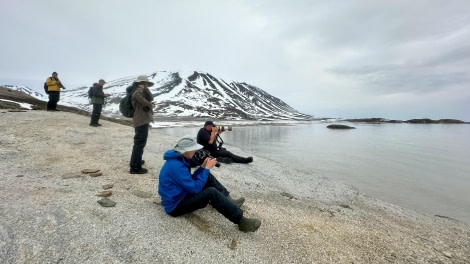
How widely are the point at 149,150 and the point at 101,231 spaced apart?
373 inches

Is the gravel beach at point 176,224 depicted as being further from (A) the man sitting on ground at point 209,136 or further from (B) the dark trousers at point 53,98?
(B) the dark trousers at point 53,98

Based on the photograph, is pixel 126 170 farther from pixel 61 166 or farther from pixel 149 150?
pixel 149 150

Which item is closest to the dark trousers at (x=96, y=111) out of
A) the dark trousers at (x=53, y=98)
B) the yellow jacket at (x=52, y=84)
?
the yellow jacket at (x=52, y=84)

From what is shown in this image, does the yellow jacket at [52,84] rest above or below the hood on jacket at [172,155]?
above

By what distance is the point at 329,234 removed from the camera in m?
6.74

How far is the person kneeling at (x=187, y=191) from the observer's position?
19.4 feet

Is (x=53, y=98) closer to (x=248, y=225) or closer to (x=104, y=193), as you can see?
(x=104, y=193)

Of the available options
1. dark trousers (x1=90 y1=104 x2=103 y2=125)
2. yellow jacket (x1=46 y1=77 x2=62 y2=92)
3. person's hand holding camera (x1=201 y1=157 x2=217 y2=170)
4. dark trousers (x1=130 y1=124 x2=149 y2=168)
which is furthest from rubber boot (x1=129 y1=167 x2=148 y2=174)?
yellow jacket (x1=46 y1=77 x2=62 y2=92)

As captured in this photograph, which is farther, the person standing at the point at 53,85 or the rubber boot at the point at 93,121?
the rubber boot at the point at 93,121

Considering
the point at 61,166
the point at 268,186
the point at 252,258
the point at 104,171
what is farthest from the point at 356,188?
the point at 61,166

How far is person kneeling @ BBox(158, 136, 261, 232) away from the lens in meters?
5.91

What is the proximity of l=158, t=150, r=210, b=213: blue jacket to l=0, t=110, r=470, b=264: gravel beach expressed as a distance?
0.52m

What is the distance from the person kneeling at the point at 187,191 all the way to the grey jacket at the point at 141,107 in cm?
365

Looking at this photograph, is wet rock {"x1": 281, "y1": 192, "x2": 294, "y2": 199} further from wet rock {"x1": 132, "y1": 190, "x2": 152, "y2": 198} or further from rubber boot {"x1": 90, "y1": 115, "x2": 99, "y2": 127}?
rubber boot {"x1": 90, "y1": 115, "x2": 99, "y2": 127}
